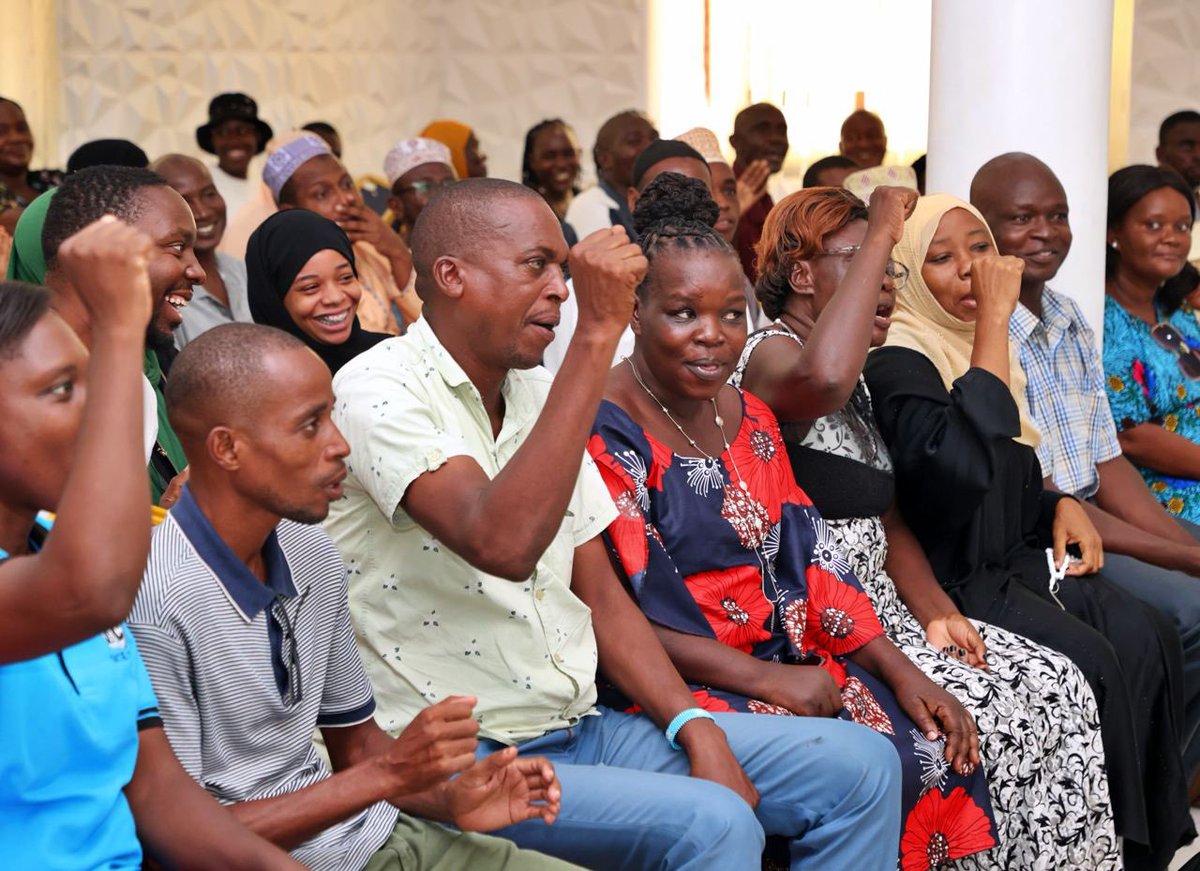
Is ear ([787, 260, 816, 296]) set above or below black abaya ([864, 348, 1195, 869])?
above

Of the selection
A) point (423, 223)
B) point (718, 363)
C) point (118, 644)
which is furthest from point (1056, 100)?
point (118, 644)

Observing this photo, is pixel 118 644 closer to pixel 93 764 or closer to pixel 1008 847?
pixel 93 764

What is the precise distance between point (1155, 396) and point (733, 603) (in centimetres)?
252

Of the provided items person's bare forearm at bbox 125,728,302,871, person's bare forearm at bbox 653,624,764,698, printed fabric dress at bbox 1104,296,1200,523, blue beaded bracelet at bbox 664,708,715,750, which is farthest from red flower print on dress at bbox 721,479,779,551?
printed fabric dress at bbox 1104,296,1200,523

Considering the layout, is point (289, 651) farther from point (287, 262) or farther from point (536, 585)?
point (287, 262)

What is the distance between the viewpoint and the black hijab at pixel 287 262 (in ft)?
14.3

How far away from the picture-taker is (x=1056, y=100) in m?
5.18

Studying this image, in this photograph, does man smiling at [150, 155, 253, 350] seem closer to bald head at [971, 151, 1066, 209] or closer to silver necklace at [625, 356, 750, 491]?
silver necklace at [625, 356, 750, 491]

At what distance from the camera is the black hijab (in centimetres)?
435

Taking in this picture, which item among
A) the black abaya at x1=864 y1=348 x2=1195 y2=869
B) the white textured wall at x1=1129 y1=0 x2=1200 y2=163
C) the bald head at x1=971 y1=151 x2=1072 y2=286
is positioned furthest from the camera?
the white textured wall at x1=1129 y1=0 x2=1200 y2=163

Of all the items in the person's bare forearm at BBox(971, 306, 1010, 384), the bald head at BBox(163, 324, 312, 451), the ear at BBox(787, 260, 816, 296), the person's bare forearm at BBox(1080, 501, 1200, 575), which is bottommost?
the person's bare forearm at BBox(1080, 501, 1200, 575)

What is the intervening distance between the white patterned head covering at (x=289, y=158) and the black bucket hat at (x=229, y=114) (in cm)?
264

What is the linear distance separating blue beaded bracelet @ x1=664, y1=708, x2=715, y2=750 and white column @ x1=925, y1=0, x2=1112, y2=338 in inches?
112

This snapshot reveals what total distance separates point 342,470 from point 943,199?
2506mm
